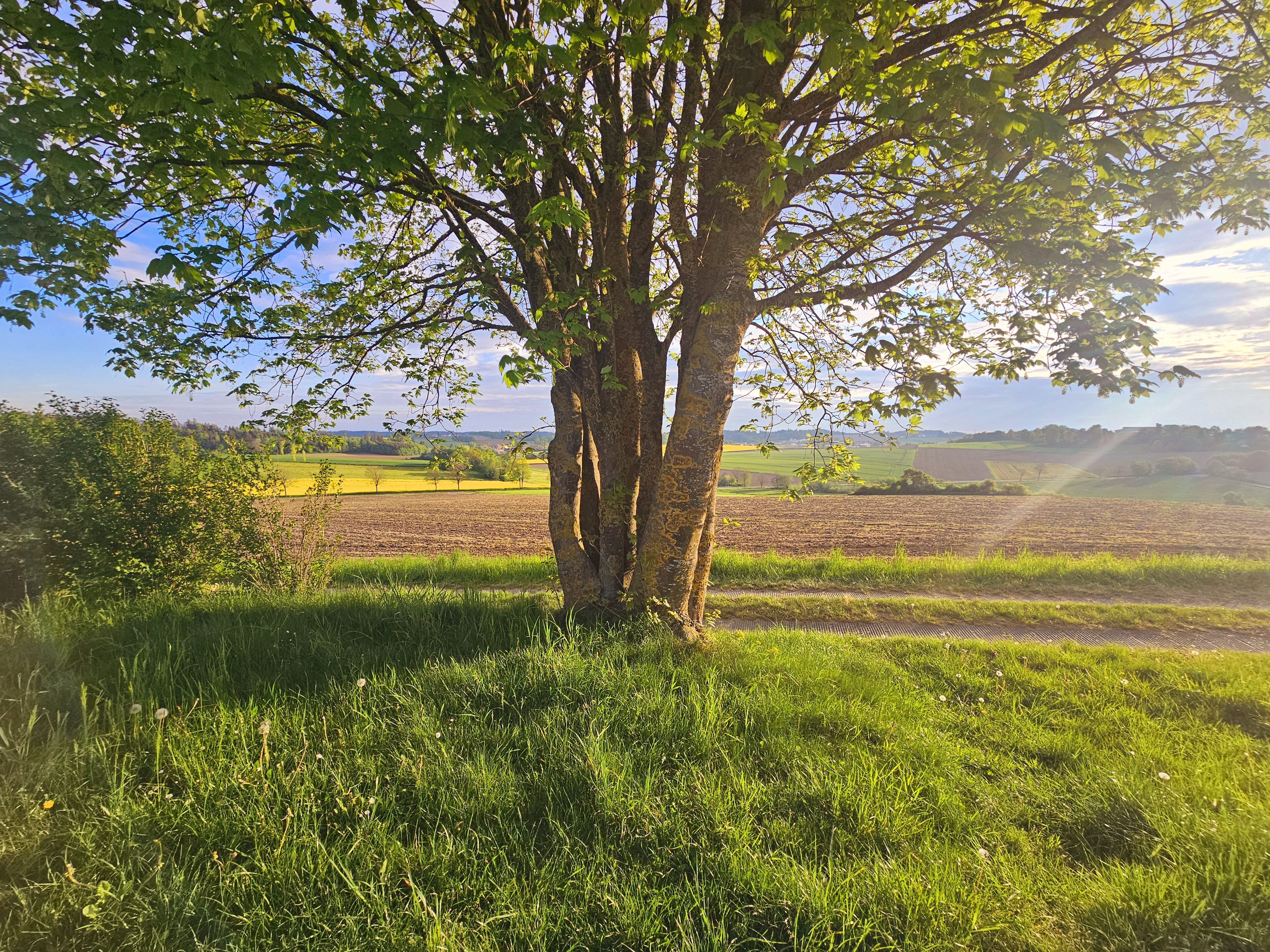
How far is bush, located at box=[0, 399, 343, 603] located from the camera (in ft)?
16.6

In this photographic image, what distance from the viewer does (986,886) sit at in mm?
2037

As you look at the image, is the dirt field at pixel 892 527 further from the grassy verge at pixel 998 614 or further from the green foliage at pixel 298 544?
the green foliage at pixel 298 544

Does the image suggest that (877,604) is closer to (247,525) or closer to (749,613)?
(749,613)

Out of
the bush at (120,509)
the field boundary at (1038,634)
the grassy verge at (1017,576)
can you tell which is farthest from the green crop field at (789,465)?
the bush at (120,509)

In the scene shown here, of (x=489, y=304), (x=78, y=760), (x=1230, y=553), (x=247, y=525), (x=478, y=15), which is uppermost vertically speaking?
(x=478, y=15)

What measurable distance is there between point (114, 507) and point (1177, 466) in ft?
211

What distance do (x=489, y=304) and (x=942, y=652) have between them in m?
6.94

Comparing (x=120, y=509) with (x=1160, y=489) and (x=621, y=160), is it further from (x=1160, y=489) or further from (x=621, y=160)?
(x=1160, y=489)

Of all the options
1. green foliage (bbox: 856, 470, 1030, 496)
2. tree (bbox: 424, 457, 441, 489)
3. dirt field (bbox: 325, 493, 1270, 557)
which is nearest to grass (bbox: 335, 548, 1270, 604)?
dirt field (bbox: 325, 493, 1270, 557)

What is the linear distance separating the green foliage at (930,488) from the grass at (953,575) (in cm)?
2964

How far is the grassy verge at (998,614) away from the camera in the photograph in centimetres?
741

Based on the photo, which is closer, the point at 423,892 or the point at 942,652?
the point at 423,892

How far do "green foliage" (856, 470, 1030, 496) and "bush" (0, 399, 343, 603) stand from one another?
1637 inches

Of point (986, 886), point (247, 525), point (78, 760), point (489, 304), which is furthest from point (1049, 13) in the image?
point (247, 525)
